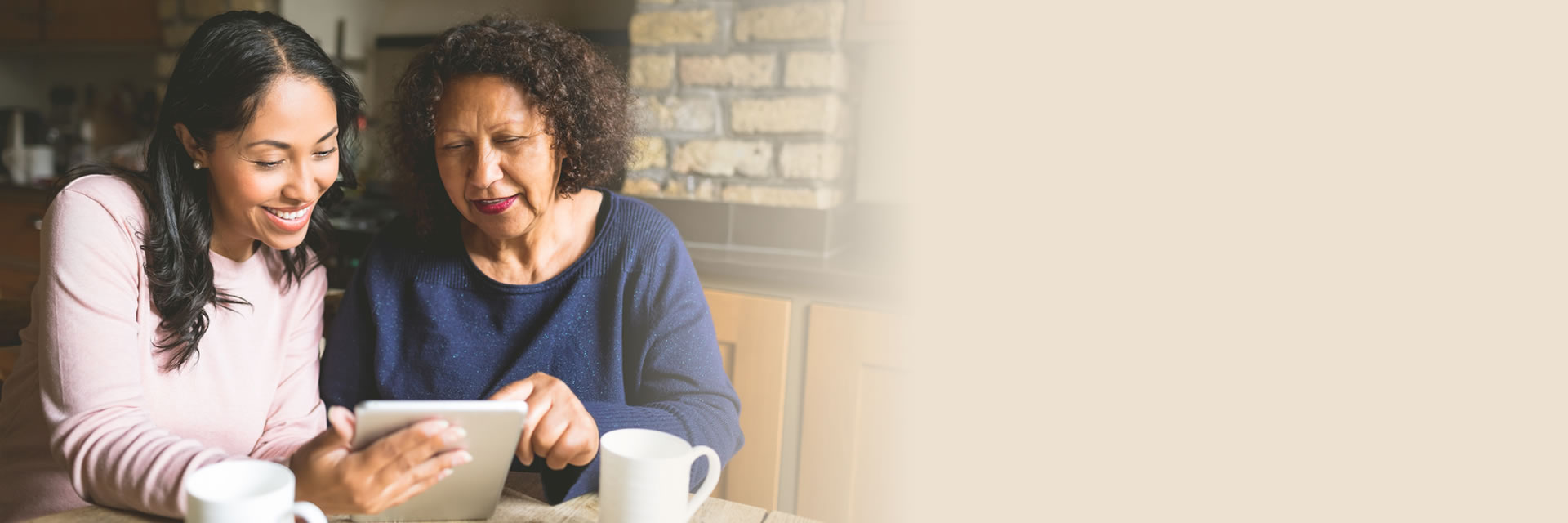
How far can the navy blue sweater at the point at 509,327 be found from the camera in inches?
45.7

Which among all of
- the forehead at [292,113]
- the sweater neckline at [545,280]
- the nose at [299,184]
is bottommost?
the sweater neckline at [545,280]

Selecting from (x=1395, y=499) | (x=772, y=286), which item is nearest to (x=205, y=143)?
(x=772, y=286)

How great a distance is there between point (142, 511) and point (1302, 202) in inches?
48.7

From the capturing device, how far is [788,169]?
1.93 m

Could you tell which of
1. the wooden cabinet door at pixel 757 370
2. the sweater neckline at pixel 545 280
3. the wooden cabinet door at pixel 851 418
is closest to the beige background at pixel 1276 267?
the wooden cabinet door at pixel 851 418

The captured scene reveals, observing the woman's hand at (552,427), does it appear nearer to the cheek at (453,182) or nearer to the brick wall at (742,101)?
the cheek at (453,182)

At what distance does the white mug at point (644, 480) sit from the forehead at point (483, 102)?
1.69 feet

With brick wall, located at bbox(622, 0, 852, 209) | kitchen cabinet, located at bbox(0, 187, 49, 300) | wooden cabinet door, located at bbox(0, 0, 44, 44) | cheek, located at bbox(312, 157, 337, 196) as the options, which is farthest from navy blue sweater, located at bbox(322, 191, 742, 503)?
wooden cabinet door, located at bbox(0, 0, 44, 44)

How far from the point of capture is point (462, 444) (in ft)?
2.30

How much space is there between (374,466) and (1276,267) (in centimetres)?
100

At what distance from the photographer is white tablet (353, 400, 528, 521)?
0.65m

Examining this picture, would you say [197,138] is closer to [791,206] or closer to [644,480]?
[644,480]

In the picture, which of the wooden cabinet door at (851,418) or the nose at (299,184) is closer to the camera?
the nose at (299,184)

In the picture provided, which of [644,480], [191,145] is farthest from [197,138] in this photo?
[644,480]
